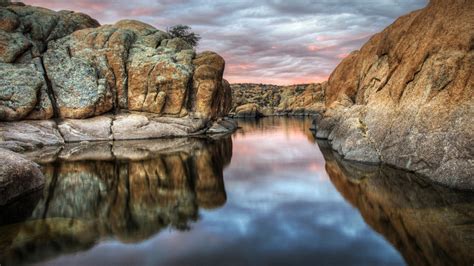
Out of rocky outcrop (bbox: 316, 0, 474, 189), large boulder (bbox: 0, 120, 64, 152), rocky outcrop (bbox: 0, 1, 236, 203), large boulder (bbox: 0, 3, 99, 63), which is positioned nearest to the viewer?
rocky outcrop (bbox: 316, 0, 474, 189)

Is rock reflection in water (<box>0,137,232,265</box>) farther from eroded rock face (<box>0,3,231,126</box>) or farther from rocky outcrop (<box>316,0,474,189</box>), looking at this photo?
eroded rock face (<box>0,3,231,126</box>)

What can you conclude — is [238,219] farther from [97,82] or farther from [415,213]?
[97,82]

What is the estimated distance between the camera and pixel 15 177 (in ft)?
49.0

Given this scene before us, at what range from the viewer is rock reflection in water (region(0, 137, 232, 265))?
10.3 meters

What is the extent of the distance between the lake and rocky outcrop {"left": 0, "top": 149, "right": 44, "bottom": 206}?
2.02 ft

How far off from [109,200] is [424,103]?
15.9m

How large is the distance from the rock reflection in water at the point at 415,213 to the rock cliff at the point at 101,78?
29496 mm

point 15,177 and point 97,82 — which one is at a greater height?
point 97,82

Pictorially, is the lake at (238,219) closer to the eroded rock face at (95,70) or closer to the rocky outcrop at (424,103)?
the rocky outcrop at (424,103)

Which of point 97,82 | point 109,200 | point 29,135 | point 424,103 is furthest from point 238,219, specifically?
Answer: point 97,82

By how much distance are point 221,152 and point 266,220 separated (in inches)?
737

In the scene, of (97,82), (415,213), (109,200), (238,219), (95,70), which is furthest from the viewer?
(95,70)

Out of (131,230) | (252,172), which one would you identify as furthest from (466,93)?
(131,230)

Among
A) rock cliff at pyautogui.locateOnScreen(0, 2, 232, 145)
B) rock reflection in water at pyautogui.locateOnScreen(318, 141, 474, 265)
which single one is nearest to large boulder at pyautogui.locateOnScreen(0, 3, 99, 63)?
rock cliff at pyautogui.locateOnScreen(0, 2, 232, 145)
